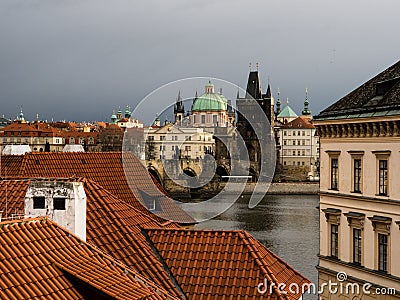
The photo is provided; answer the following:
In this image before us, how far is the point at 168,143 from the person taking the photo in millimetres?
52156

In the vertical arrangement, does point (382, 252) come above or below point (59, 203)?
below

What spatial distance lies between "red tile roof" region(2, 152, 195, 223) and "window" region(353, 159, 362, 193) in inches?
147

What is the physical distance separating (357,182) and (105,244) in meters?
8.89

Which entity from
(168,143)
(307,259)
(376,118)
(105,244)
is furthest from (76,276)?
(168,143)

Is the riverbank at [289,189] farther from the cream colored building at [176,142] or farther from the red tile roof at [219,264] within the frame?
the red tile roof at [219,264]

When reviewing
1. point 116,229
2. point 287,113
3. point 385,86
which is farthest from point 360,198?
point 287,113

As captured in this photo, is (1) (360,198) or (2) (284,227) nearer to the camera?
(1) (360,198)

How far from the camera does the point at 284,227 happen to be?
4356 centimetres

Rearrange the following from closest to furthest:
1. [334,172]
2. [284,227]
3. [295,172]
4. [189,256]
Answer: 1. [189,256]
2. [334,172]
3. [284,227]
4. [295,172]

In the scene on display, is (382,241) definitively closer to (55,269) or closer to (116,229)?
(116,229)

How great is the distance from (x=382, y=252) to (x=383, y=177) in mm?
1569

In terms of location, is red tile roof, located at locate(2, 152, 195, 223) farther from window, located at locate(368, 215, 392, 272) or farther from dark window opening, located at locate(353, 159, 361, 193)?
window, located at locate(368, 215, 392, 272)

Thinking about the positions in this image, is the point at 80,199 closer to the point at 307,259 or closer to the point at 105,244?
the point at 105,244

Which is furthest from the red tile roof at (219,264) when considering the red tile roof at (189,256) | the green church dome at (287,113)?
the green church dome at (287,113)
